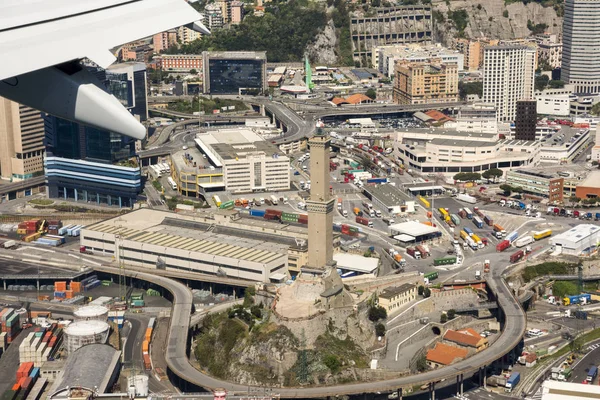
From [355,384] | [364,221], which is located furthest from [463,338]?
[364,221]

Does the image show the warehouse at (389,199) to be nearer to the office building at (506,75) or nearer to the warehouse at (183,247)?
the warehouse at (183,247)

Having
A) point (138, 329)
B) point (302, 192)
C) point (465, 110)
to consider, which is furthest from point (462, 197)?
point (138, 329)

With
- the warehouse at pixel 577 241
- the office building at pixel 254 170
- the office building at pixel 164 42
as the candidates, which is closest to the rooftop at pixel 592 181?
the warehouse at pixel 577 241

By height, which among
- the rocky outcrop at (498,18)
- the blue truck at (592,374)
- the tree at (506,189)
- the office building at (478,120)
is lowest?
the blue truck at (592,374)

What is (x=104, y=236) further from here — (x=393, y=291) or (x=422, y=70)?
(x=422, y=70)

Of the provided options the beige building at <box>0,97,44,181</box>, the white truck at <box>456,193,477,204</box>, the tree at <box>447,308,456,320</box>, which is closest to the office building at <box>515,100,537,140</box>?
the white truck at <box>456,193,477,204</box>

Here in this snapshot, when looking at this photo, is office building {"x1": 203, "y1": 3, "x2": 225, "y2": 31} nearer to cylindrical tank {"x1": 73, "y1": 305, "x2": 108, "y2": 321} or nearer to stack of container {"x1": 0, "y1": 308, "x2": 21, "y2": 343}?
stack of container {"x1": 0, "y1": 308, "x2": 21, "y2": 343}
